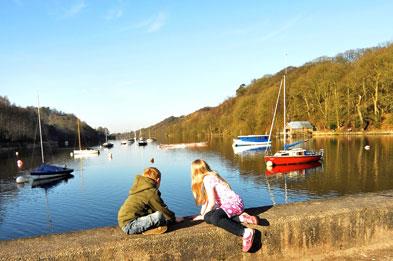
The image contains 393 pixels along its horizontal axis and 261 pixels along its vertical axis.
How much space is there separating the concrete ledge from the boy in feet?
0.47

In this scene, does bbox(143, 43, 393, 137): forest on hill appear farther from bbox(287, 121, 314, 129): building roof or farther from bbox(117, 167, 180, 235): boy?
bbox(117, 167, 180, 235): boy

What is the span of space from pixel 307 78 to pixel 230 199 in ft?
359

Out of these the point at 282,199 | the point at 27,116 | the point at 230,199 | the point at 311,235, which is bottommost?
the point at 282,199

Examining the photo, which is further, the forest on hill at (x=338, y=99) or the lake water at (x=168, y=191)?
the forest on hill at (x=338, y=99)

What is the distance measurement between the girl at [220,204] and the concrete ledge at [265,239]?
15 cm

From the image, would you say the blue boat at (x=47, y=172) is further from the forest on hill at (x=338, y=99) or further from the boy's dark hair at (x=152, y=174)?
the forest on hill at (x=338, y=99)

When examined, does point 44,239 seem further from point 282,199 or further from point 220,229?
point 282,199

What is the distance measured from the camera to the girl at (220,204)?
5.77 metres

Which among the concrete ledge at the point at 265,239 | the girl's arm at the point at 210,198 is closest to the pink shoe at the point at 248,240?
the concrete ledge at the point at 265,239

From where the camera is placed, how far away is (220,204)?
613 cm

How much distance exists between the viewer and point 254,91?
7387 inches

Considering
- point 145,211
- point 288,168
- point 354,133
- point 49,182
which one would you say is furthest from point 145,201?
point 354,133

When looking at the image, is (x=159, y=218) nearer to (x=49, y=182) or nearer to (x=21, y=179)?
(x=49, y=182)

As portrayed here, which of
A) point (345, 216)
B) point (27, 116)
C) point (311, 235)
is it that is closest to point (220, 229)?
point (311, 235)
